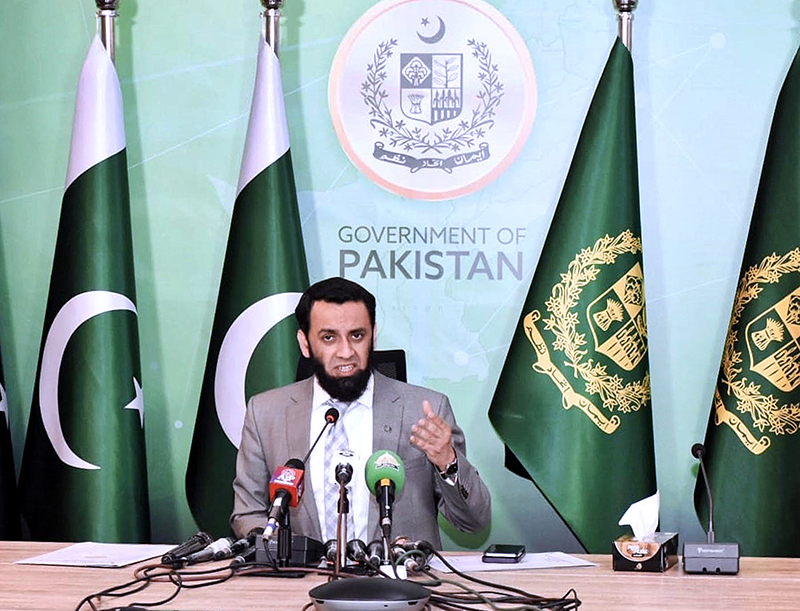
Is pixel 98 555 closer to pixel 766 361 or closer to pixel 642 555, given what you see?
pixel 642 555

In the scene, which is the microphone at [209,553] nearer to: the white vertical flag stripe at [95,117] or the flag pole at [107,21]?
the white vertical flag stripe at [95,117]

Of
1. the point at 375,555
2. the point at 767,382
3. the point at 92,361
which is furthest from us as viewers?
the point at 92,361

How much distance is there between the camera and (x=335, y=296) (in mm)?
3572

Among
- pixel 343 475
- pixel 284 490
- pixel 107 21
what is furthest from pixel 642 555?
pixel 107 21

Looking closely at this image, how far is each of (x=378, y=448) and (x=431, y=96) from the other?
1614mm

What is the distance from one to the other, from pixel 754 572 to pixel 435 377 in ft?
6.24

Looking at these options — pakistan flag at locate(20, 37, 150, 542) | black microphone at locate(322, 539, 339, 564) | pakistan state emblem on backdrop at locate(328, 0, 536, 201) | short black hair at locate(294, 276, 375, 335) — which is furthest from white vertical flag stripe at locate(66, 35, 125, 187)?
black microphone at locate(322, 539, 339, 564)

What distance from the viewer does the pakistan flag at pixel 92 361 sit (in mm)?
4137

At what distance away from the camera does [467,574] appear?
103 inches

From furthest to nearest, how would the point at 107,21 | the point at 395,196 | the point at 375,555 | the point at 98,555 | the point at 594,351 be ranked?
1. the point at 395,196
2. the point at 107,21
3. the point at 594,351
4. the point at 98,555
5. the point at 375,555

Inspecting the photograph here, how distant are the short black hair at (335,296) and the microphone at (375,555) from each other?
3.75 ft

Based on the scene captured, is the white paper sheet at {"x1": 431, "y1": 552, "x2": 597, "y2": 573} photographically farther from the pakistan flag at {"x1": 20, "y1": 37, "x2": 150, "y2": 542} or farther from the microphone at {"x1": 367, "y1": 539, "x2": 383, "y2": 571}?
the pakistan flag at {"x1": 20, "y1": 37, "x2": 150, "y2": 542}

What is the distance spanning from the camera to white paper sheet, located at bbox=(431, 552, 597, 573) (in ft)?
8.93

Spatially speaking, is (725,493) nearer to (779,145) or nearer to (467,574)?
(779,145)
